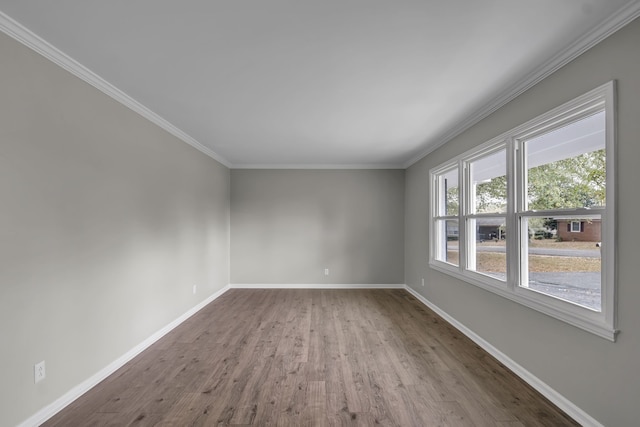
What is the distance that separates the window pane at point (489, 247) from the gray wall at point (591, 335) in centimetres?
29

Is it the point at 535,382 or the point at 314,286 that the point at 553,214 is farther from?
the point at 314,286

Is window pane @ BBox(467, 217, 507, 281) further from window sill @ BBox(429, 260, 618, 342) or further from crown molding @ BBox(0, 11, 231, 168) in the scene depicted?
crown molding @ BBox(0, 11, 231, 168)

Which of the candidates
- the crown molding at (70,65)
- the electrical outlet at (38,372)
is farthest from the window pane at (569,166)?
the electrical outlet at (38,372)

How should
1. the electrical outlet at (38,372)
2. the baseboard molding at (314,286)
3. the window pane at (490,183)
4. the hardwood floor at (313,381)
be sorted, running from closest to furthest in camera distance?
1. the electrical outlet at (38,372)
2. the hardwood floor at (313,381)
3. the window pane at (490,183)
4. the baseboard molding at (314,286)

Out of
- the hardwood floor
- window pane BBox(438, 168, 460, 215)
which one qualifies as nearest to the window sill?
the hardwood floor

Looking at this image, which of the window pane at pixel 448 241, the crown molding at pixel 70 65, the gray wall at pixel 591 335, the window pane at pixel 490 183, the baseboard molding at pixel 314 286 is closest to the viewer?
the gray wall at pixel 591 335

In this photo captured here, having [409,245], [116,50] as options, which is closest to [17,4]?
[116,50]

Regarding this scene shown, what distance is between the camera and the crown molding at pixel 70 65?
68.7 inches

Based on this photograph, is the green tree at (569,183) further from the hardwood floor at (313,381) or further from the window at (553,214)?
the hardwood floor at (313,381)

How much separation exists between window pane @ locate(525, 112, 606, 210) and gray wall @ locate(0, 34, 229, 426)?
3.72 meters

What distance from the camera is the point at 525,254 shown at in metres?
2.59

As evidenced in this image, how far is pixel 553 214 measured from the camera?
2230 mm

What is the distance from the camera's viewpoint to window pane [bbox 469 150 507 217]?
2.92 metres

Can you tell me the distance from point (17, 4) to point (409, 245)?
5671 millimetres
